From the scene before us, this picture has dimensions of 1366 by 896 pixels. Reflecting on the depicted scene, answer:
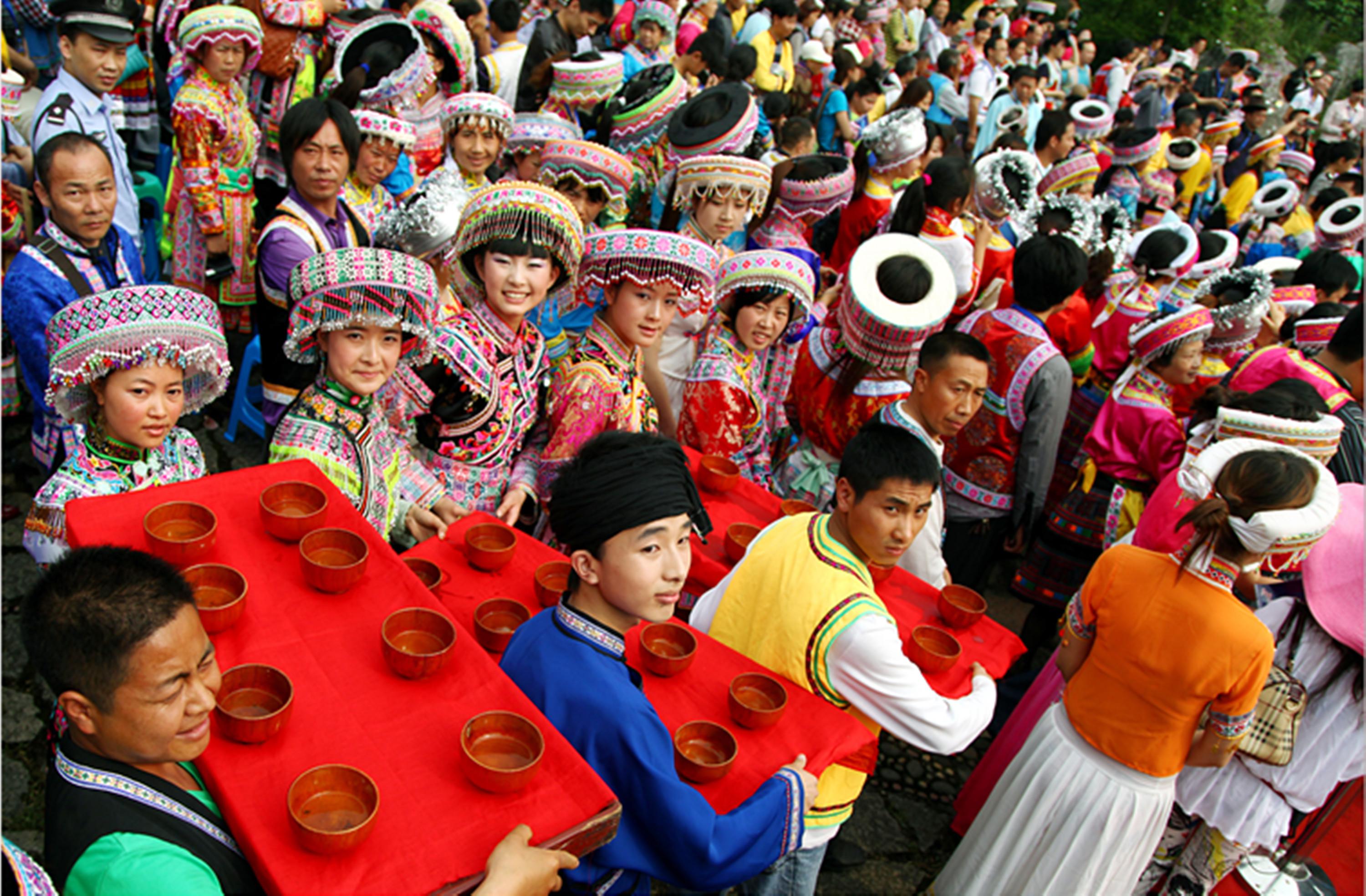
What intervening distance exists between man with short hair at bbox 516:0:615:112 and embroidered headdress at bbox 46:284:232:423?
473 centimetres

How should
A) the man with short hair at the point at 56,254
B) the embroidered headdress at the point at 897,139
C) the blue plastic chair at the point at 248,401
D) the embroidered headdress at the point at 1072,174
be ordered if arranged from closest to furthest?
the man with short hair at the point at 56,254 < the blue plastic chair at the point at 248,401 < the embroidered headdress at the point at 897,139 < the embroidered headdress at the point at 1072,174

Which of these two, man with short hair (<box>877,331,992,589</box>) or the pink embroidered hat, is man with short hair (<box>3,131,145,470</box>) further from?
the pink embroidered hat

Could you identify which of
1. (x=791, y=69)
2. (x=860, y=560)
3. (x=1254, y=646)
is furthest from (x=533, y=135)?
(x=791, y=69)

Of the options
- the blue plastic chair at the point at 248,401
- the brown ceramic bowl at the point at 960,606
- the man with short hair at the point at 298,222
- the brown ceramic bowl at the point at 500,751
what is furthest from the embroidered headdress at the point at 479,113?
the brown ceramic bowl at the point at 500,751

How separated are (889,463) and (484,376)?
1437 mm

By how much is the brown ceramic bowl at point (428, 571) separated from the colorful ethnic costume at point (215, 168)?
11.3 ft

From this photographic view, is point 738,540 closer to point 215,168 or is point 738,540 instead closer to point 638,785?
point 638,785

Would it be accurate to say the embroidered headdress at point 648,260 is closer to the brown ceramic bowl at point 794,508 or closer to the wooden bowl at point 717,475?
the wooden bowl at point 717,475

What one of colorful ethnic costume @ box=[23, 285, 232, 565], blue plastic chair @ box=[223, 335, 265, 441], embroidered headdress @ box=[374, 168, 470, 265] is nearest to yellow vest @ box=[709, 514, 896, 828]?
colorful ethnic costume @ box=[23, 285, 232, 565]

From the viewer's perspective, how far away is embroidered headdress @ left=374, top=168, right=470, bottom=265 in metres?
3.77

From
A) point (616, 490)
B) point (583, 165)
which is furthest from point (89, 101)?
point (616, 490)

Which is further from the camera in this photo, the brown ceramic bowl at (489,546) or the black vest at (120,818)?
the brown ceramic bowl at (489,546)

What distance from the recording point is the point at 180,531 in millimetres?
1792

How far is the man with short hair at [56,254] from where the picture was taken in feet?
10.6
